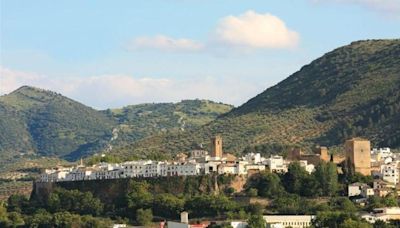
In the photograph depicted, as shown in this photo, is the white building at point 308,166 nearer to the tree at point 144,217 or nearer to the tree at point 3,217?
the tree at point 144,217

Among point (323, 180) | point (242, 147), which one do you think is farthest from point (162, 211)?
point (242, 147)

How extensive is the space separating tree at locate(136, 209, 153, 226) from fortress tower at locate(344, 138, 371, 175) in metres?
A: 15.7

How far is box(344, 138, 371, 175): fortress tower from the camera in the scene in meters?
102

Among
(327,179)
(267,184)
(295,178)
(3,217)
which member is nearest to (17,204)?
(3,217)

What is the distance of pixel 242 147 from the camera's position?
141875 mm

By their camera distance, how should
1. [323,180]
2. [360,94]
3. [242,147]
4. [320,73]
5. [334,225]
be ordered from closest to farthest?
[334,225] < [323,180] < [242,147] < [360,94] < [320,73]

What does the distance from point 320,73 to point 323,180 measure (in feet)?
237

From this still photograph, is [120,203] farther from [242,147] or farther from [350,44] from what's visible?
[350,44]

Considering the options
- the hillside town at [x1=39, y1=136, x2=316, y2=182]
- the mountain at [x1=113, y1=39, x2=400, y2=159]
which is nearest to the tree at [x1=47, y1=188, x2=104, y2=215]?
the hillside town at [x1=39, y1=136, x2=316, y2=182]

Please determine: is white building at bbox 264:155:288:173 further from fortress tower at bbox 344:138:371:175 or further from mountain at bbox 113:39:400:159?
mountain at bbox 113:39:400:159

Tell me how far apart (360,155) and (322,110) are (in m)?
51.6

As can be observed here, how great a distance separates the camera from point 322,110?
154125 millimetres

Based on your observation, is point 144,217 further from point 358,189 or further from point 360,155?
point 360,155

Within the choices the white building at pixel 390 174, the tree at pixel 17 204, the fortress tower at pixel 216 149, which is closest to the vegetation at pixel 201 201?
the tree at pixel 17 204
